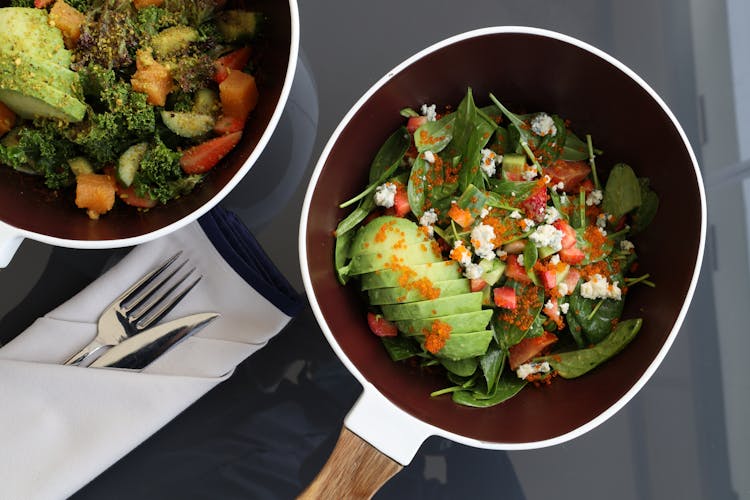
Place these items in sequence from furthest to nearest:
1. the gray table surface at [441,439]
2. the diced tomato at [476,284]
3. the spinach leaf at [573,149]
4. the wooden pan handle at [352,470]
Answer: the gray table surface at [441,439]
the spinach leaf at [573,149]
the diced tomato at [476,284]
the wooden pan handle at [352,470]

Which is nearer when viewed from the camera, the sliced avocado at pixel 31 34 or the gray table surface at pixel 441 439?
the sliced avocado at pixel 31 34

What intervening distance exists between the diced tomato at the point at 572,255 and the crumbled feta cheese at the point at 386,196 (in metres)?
0.29

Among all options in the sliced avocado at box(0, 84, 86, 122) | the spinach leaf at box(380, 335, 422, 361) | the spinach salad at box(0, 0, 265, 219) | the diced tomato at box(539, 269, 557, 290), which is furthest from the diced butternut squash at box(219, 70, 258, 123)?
the diced tomato at box(539, 269, 557, 290)

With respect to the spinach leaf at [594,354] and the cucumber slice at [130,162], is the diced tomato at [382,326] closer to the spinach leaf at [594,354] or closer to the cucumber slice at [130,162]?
the spinach leaf at [594,354]

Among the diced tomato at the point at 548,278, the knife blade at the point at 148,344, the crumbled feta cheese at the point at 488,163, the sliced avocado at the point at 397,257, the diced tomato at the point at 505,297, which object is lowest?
the knife blade at the point at 148,344

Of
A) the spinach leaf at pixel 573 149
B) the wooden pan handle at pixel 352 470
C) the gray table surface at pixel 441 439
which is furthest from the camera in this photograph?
the gray table surface at pixel 441 439

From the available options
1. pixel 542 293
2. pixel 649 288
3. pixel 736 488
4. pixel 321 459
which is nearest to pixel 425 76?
pixel 542 293

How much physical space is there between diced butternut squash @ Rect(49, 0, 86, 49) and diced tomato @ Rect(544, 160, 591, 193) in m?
0.83

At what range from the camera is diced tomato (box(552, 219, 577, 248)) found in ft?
3.79

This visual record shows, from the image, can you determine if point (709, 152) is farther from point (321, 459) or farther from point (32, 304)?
point (32, 304)

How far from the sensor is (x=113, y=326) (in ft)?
4.33

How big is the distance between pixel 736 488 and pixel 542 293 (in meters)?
0.67

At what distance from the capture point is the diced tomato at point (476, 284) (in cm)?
114

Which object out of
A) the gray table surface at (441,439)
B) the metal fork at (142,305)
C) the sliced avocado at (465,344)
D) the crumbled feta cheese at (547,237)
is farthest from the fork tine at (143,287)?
the crumbled feta cheese at (547,237)
